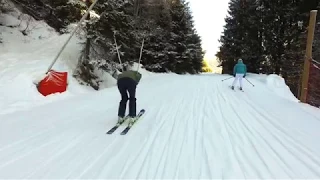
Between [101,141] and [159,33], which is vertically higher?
[159,33]

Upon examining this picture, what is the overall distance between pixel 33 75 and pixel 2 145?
6.05 m

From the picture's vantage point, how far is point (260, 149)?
18.5 ft

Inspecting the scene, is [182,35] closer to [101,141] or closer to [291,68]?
[291,68]

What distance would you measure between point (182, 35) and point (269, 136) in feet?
87.3

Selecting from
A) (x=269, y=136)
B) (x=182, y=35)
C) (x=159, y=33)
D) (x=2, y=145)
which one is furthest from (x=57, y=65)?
(x=182, y=35)

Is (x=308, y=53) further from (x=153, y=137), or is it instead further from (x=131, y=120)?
(x=153, y=137)

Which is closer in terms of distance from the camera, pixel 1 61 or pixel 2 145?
pixel 2 145

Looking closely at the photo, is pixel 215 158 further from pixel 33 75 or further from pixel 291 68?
pixel 291 68

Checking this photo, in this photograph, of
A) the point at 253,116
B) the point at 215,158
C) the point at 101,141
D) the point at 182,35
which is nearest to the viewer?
the point at 215,158

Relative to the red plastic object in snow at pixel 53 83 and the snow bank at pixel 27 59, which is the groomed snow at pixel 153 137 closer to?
the snow bank at pixel 27 59

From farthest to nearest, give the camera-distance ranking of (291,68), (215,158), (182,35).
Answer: (182,35) < (291,68) < (215,158)

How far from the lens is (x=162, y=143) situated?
19.2 feet

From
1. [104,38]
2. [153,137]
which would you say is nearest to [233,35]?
[104,38]

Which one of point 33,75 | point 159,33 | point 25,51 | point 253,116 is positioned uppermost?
point 159,33
